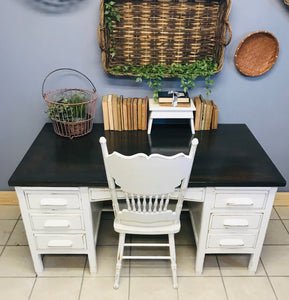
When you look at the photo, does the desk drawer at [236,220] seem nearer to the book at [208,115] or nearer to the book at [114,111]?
the book at [208,115]

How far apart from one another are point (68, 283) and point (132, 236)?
1.80ft

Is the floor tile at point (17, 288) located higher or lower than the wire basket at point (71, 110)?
lower

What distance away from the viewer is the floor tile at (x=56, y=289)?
6.07 feet

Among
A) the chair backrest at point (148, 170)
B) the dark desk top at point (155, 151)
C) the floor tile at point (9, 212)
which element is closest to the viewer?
the chair backrest at point (148, 170)

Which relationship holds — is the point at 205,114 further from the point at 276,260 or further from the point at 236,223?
the point at 276,260

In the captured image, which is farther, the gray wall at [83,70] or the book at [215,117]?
the book at [215,117]

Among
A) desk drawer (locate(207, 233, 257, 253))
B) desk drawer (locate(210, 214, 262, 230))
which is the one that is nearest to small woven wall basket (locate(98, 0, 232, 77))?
desk drawer (locate(210, 214, 262, 230))

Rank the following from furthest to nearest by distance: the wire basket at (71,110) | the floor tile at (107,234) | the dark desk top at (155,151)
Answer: the floor tile at (107,234) < the wire basket at (71,110) < the dark desk top at (155,151)

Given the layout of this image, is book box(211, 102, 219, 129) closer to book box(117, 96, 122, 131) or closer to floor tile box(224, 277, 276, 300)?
book box(117, 96, 122, 131)

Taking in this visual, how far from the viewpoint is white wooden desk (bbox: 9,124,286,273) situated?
5.37 ft

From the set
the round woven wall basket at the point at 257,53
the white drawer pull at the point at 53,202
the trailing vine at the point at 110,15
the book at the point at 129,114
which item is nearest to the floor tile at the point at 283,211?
the round woven wall basket at the point at 257,53

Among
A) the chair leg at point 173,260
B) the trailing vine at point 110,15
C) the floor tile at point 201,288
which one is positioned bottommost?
the floor tile at point 201,288

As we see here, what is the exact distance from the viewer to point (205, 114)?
2.04 meters

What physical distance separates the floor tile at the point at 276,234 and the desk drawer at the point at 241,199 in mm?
709
